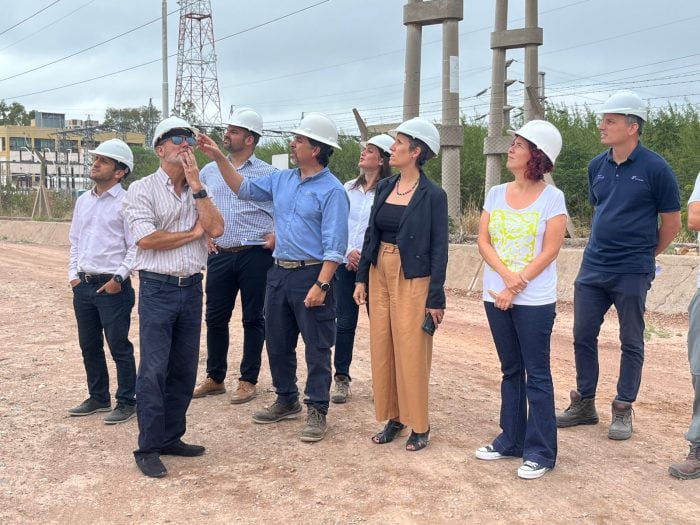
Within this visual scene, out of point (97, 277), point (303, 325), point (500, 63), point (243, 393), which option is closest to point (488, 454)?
point (303, 325)

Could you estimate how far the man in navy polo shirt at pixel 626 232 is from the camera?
5.27m

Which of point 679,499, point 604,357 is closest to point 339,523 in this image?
point 679,499

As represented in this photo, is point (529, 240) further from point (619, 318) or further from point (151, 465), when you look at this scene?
point (151, 465)

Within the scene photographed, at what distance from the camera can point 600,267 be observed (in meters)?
5.43

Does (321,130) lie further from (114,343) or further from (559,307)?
(559,307)

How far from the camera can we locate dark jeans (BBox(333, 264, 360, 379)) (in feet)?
21.0

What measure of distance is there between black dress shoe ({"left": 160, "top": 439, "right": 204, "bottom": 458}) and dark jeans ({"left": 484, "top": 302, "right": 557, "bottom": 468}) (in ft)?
6.52

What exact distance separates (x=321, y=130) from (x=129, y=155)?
1.55 metres

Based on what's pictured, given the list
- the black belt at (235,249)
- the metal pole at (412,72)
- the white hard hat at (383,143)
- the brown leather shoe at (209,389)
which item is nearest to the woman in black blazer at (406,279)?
the white hard hat at (383,143)

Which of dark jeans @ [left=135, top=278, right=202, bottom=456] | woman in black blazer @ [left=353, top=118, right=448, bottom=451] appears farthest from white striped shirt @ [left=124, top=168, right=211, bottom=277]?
woman in black blazer @ [left=353, top=118, right=448, bottom=451]

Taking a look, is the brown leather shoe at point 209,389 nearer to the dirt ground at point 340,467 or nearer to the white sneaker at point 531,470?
the dirt ground at point 340,467

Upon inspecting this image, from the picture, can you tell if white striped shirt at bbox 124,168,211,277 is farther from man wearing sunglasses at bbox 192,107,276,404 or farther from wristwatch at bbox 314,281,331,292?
man wearing sunglasses at bbox 192,107,276,404

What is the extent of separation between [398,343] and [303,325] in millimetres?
727

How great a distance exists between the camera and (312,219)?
5.39 m
